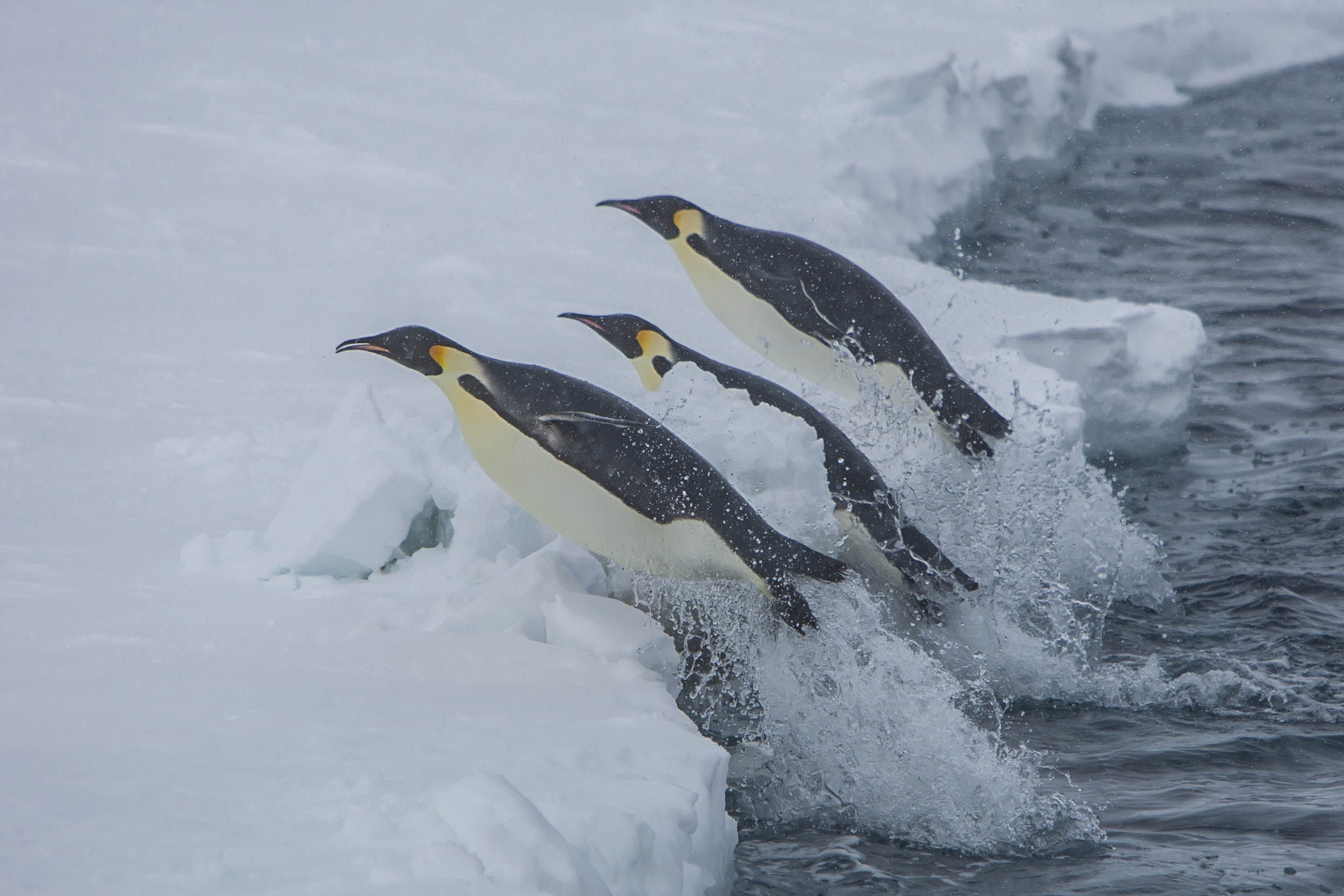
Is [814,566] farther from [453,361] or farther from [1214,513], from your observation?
[1214,513]

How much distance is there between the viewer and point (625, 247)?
18.8 ft

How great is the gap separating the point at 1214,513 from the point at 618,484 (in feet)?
8.56

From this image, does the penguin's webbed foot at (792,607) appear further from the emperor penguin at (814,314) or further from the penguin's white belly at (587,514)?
the emperor penguin at (814,314)

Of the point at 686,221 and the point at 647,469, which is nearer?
the point at 647,469

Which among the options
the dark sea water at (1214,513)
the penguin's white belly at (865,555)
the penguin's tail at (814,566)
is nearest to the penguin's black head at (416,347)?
the penguin's tail at (814,566)

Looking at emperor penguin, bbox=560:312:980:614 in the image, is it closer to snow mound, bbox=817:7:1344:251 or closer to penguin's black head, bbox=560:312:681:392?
penguin's black head, bbox=560:312:681:392

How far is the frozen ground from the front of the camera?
7.03 feet

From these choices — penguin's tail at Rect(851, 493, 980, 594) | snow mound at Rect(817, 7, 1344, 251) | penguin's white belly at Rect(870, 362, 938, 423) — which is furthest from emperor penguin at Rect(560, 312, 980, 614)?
snow mound at Rect(817, 7, 1344, 251)

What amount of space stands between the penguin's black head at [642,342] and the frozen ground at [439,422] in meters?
0.17

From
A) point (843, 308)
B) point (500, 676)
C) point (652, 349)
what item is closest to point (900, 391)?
point (843, 308)

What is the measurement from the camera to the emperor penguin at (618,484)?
120 inches

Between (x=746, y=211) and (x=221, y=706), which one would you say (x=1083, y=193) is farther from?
(x=221, y=706)

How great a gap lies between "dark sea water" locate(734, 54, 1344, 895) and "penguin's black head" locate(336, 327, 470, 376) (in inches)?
55.5

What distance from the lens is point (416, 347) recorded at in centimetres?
324
